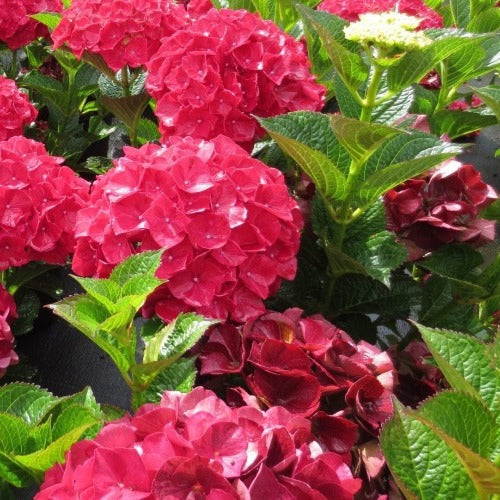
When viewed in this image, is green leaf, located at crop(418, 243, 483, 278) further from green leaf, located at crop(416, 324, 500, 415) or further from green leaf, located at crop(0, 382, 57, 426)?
green leaf, located at crop(0, 382, 57, 426)

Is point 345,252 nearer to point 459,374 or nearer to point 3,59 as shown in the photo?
point 459,374

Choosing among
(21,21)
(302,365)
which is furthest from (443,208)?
(21,21)

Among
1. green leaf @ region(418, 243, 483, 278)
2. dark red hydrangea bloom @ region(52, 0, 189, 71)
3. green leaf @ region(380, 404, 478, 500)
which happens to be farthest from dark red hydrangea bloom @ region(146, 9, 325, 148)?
green leaf @ region(380, 404, 478, 500)

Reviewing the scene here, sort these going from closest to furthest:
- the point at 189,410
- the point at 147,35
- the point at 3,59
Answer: the point at 189,410 → the point at 147,35 → the point at 3,59

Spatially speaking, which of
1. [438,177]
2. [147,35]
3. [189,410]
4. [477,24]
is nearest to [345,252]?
[438,177]

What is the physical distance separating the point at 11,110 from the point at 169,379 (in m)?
0.85

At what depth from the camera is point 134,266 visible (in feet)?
2.38

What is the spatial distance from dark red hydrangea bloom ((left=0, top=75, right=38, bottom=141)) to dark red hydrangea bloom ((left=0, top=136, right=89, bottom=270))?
27 cm

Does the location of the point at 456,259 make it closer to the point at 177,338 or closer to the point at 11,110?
the point at 177,338

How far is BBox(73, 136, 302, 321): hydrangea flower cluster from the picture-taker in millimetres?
821

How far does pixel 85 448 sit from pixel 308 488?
201 mm

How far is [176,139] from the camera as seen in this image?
94 centimetres

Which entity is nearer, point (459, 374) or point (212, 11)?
point (459, 374)

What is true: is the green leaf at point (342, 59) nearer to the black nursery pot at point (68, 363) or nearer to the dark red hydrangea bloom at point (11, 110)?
the dark red hydrangea bloom at point (11, 110)
